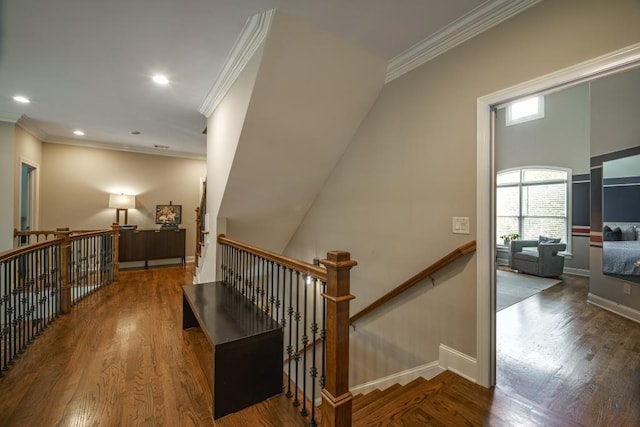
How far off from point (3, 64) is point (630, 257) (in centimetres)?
735

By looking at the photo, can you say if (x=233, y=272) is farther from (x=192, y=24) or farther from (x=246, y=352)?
(x=192, y=24)

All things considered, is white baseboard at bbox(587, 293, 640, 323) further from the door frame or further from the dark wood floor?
the door frame

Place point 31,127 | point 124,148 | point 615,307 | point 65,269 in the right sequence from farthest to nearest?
point 124,148 → point 31,127 → point 615,307 → point 65,269

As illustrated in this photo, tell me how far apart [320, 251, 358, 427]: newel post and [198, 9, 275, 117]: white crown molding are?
1955 mm

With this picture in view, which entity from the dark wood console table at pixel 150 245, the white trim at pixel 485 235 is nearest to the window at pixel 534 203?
the white trim at pixel 485 235

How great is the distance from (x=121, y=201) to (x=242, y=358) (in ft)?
17.6

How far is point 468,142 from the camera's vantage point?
208cm

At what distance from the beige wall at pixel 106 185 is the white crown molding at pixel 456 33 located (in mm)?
5540

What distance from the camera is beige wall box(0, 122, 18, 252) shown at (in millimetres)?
4121

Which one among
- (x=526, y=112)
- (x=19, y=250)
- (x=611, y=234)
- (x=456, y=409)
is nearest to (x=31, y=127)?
(x=19, y=250)

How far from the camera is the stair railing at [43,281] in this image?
7.12 ft

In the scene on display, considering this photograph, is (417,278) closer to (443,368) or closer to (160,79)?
(443,368)

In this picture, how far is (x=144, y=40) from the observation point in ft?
7.69

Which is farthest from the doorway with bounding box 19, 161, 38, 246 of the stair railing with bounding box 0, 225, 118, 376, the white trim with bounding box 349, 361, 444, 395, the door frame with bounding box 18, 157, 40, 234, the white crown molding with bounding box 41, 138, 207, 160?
the white trim with bounding box 349, 361, 444, 395
